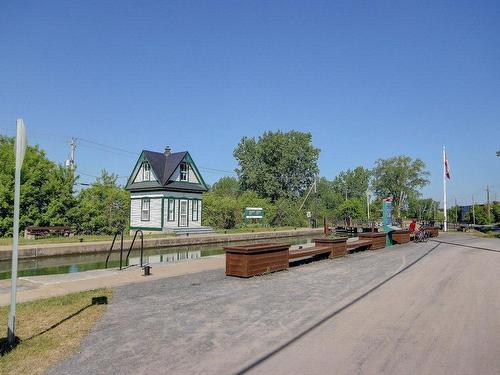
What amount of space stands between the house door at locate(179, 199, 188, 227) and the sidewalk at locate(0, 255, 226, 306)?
20135 mm

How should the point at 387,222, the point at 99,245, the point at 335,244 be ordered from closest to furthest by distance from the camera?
the point at 335,244 < the point at 99,245 < the point at 387,222

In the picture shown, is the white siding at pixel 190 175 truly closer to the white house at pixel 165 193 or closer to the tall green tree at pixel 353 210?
the white house at pixel 165 193

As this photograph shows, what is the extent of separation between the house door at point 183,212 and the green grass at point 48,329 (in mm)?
25773

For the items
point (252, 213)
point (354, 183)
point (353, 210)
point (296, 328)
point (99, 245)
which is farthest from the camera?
point (354, 183)

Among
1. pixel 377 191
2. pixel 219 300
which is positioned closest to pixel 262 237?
pixel 219 300

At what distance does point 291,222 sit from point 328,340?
52.1 meters

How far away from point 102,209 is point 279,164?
41.1m

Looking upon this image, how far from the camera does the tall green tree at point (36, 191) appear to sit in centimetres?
2703

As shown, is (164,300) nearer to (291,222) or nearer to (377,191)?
(291,222)

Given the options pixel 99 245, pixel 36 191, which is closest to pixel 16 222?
pixel 99 245

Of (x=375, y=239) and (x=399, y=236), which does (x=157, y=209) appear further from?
(x=399, y=236)

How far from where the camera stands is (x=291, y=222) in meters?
57.7

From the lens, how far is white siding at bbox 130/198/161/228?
3384 cm

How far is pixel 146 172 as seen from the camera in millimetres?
35625
